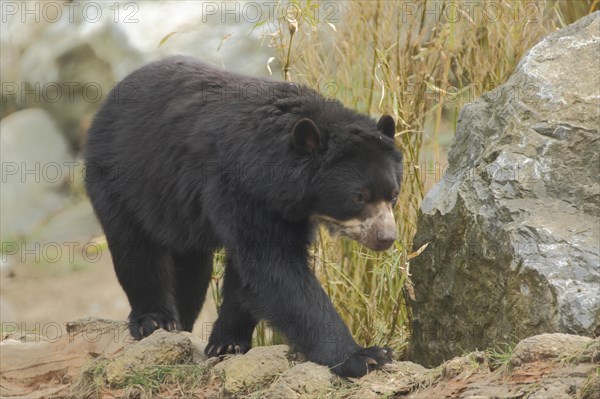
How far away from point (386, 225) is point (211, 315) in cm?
638

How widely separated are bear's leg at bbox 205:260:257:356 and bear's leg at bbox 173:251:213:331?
55 cm

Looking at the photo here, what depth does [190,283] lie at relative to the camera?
268 inches

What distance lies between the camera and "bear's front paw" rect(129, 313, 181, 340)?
6.26m

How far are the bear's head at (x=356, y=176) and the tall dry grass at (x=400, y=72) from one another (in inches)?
38.6

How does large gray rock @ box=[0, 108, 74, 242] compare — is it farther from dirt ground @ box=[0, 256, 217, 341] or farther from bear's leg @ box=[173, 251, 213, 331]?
bear's leg @ box=[173, 251, 213, 331]

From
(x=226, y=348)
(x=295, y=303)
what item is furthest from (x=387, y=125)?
(x=226, y=348)

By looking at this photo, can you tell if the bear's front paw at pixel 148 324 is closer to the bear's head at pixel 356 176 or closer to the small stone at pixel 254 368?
the small stone at pixel 254 368

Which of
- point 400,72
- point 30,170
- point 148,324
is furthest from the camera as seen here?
point 30,170

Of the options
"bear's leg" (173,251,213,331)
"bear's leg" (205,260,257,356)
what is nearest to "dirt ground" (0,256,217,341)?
"bear's leg" (173,251,213,331)

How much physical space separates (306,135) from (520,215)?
1.23 m

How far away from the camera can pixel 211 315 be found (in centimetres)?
1155

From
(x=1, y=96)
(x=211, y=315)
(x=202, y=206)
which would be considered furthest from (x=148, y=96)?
(x=1, y=96)

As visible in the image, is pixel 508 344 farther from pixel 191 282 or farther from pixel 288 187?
pixel 191 282

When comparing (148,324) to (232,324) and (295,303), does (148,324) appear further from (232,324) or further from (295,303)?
(295,303)
